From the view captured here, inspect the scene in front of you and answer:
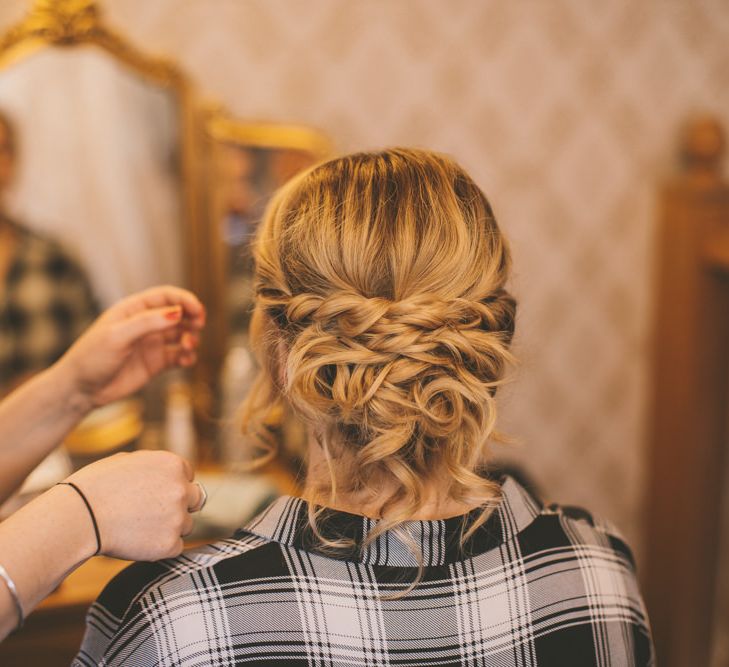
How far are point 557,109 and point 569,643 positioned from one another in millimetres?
1478

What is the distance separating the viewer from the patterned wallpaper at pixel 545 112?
178cm

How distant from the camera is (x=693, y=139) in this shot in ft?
6.58

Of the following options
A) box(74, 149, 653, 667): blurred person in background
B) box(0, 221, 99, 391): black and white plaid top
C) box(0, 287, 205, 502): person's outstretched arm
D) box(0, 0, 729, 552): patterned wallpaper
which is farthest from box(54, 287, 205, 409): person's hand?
box(0, 0, 729, 552): patterned wallpaper

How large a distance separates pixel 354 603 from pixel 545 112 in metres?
1.52

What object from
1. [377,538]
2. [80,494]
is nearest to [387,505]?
[377,538]

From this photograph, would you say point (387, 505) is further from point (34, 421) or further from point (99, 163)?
point (99, 163)

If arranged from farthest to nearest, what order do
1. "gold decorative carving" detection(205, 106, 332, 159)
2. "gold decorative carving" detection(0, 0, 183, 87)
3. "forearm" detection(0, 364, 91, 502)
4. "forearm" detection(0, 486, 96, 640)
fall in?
"gold decorative carving" detection(205, 106, 332, 159), "gold decorative carving" detection(0, 0, 183, 87), "forearm" detection(0, 364, 91, 502), "forearm" detection(0, 486, 96, 640)

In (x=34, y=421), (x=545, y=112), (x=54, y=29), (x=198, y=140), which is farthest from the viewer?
(x=545, y=112)

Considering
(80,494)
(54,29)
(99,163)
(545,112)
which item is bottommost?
(80,494)

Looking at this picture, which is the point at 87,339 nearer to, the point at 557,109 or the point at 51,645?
the point at 51,645

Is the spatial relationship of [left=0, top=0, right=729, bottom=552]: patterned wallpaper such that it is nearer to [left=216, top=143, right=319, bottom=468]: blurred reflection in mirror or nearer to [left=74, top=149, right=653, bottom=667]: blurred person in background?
[left=216, top=143, right=319, bottom=468]: blurred reflection in mirror

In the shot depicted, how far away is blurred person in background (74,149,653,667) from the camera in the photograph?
0.74 meters

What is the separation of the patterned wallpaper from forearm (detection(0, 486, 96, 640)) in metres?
1.21

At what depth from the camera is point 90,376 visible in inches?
42.1
